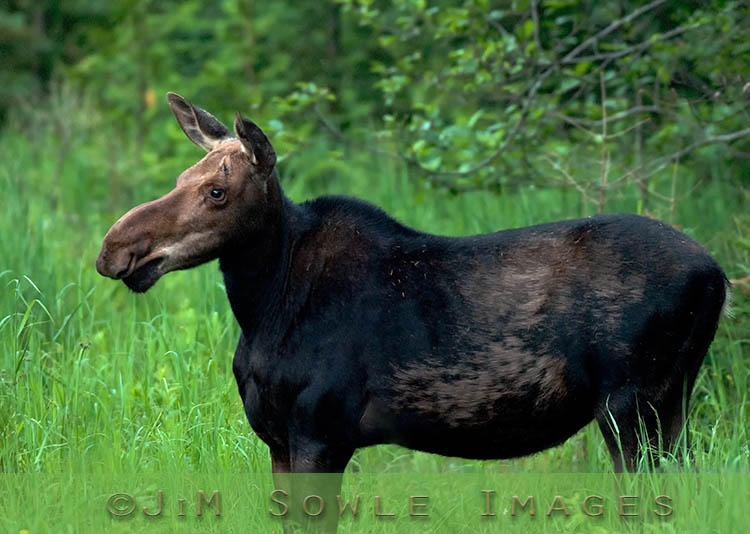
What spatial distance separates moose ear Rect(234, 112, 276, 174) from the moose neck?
5.3 inches

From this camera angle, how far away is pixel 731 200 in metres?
7.86

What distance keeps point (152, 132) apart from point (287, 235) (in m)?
9.56

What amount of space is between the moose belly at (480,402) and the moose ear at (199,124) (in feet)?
4.30

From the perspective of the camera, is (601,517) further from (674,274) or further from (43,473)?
(43,473)

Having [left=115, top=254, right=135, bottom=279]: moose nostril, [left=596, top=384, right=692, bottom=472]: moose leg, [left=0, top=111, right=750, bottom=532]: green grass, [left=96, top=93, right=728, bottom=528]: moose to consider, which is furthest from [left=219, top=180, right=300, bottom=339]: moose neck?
[left=596, top=384, right=692, bottom=472]: moose leg

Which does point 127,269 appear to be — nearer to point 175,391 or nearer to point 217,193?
point 217,193

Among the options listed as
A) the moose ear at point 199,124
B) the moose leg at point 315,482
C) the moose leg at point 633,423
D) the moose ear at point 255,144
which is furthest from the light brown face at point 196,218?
the moose leg at point 633,423

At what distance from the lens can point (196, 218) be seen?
3842 mm

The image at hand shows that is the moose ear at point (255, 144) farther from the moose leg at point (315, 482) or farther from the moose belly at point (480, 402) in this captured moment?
the moose leg at point (315, 482)

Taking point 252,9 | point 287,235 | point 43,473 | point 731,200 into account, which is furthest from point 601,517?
point 252,9

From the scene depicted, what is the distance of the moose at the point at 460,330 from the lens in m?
3.82

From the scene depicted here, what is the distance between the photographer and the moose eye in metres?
3.87

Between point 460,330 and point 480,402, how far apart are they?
0.92ft

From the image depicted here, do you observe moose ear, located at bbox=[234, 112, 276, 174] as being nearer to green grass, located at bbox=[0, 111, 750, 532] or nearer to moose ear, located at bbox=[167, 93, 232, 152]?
moose ear, located at bbox=[167, 93, 232, 152]
